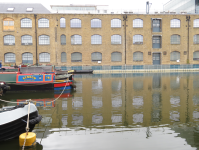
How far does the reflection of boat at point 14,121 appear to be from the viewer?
567 cm

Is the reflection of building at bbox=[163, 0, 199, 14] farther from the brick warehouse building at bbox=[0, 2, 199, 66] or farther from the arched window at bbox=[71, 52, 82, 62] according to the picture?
the arched window at bbox=[71, 52, 82, 62]

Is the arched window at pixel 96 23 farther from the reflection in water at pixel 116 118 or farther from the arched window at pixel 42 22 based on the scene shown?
the reflection in water at pixel 116 118

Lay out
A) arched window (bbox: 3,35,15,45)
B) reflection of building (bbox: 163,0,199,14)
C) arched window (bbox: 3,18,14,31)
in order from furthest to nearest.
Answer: reflection of building (bbox: 163,0,199,14)
arched window (bbox: 3,35,15,45)
arched window (bbox: 3,18,14,31)

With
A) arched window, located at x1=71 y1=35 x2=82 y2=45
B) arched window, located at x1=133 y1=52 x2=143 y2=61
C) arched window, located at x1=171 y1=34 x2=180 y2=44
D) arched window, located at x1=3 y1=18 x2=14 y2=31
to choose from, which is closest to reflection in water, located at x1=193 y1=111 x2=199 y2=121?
arched window, located at x1=133 y1=52 x2=143 y2=61

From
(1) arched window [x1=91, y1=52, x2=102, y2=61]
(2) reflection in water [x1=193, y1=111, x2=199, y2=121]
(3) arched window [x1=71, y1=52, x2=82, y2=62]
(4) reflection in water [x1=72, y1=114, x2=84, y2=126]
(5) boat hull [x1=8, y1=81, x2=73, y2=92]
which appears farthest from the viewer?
(1) arched window [x1=91, y1=52, x2=102, y2=61]

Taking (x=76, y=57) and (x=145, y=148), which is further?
(x=76, y=57)

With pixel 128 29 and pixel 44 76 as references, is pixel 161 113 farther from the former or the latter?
pixel 128 29

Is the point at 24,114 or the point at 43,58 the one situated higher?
the point at 43,58

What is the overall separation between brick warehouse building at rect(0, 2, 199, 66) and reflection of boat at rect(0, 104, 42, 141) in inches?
1232

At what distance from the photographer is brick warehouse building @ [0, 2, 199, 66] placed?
36.1m

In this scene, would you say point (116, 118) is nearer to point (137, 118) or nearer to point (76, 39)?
point (137, 118)

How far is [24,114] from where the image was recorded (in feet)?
19.7

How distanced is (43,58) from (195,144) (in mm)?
33889

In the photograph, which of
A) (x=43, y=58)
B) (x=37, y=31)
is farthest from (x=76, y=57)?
(x=37, y=31)
